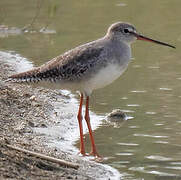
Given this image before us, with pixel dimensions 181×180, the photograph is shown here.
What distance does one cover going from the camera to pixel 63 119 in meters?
11.6

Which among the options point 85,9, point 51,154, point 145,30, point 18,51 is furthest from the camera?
point 85,9

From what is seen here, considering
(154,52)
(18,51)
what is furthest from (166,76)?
(18,51)

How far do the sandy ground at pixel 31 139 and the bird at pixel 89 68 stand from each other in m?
0.70

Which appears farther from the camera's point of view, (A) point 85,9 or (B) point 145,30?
(A) point 85,9

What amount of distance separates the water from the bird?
787mm

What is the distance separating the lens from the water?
999 cm

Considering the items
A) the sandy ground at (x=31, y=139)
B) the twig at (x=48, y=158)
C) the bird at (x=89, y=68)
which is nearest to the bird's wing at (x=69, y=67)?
the bird at (x=89, y=68)

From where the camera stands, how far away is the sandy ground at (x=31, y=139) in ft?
26.4

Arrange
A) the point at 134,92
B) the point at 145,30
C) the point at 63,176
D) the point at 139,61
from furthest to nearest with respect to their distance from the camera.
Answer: the point at 145,30 → the point at 139,61 → the point at 134,92 → the point at 63,176

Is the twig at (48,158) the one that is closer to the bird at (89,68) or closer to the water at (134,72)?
the water at (134,72)

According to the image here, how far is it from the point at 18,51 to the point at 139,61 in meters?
3.23

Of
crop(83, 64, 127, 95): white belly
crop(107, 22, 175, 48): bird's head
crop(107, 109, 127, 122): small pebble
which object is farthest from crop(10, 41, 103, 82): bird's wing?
crop(107, 109, 127, 122): small pebble

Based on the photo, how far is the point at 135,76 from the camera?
14430 millimetres

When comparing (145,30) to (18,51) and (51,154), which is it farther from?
(51,154)
